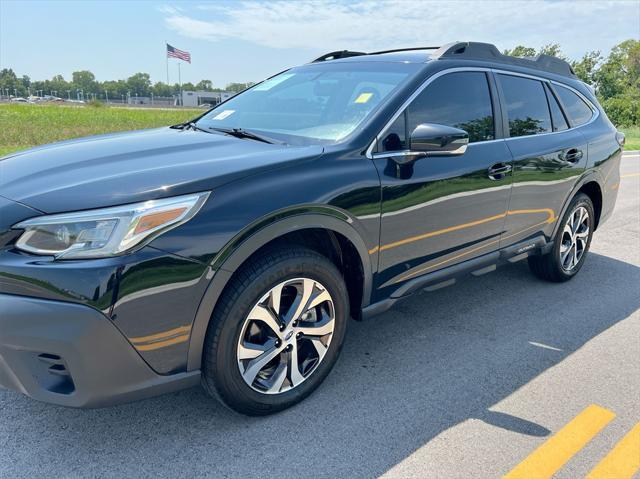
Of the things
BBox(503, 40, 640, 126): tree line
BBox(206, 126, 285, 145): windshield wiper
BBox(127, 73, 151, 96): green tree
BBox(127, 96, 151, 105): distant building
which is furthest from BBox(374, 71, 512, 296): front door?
BBox(127, 73, 151, 96): green tree

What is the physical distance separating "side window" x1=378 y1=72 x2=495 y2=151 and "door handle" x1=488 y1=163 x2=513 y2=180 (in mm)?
196

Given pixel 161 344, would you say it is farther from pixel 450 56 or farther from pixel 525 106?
pixel 525 106

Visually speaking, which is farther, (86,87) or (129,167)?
(86,87)

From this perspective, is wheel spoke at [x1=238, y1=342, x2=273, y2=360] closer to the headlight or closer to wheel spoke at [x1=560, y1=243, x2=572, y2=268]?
the headlight

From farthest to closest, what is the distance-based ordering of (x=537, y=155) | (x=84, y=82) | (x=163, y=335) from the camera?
(x=84, y=82), (x=537, y=155), (x=163, y=335)

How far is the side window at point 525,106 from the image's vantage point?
3705 millimetres

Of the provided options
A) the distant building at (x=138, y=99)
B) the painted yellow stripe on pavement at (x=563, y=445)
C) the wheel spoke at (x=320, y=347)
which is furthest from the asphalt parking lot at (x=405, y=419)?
the distant building at (x=138, y=99)

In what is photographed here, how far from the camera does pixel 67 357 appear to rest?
75.7 inches

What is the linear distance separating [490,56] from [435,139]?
1.31 metres

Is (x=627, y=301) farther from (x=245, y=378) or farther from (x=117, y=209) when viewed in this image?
(x=117, y=209)

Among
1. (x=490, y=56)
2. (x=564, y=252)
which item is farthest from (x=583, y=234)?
(x=490, y=56)

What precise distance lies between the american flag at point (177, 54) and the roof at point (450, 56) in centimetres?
5099

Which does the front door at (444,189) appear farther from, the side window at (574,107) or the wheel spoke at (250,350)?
the side window at (574,107)

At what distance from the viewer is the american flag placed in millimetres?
50750
